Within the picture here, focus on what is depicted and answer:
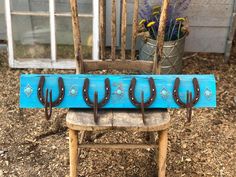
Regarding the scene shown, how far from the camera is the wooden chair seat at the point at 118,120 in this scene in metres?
1.96

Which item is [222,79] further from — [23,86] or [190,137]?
[23,86]

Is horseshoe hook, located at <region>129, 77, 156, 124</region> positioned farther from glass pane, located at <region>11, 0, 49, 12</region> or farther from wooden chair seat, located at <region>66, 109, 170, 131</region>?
glass pane, located at <region>11, 0, 49, 12</region>

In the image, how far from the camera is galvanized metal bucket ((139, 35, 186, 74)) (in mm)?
3127

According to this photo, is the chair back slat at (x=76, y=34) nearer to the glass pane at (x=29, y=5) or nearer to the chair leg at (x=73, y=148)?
the chair leg at (x=73, y=148)

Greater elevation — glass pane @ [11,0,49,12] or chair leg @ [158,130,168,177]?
glass pane @ [11,0,49,12]

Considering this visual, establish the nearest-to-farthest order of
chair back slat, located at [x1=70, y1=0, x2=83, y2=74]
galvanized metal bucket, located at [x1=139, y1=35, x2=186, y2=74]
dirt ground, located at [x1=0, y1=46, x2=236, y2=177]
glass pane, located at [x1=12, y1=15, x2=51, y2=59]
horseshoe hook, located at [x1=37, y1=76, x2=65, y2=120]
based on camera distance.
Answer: horseshoe hook, located at [x1=37, y1=76, x2=65, y2=120], chair back slat, located at [x1=70, y1=0, x2=83, y2=74], dirt ground, located at [x1=0, y1=46, x2=236, y2=177], galvanized metal bucket, located at [x1=139, y1=35, x2=186, y2=74], glass pane, located at [x1=12, y1=15, x2=51, y2=59]

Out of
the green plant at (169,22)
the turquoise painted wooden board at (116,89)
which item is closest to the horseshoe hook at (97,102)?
the turquoise painted wooden board at (116,89)

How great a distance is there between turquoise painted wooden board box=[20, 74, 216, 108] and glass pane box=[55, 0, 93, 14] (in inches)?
53.2

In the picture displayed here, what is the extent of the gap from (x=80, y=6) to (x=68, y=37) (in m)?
0.25

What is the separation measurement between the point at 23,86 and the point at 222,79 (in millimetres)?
1825

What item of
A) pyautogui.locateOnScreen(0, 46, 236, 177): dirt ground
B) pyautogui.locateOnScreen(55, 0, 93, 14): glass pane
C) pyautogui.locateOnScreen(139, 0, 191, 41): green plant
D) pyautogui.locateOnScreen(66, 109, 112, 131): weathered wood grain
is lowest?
pyautogui.locateOnScreen(0, 46, 236, 177): dirt ground

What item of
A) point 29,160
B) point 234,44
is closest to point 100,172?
point 29,160

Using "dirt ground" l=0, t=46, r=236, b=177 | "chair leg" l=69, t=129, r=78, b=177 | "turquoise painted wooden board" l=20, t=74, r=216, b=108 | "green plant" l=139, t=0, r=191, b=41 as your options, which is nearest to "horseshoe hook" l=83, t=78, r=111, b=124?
"turquoise painted wooden board" l=20, t=74, r=216, b=108

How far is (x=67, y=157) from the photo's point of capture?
101 inches
